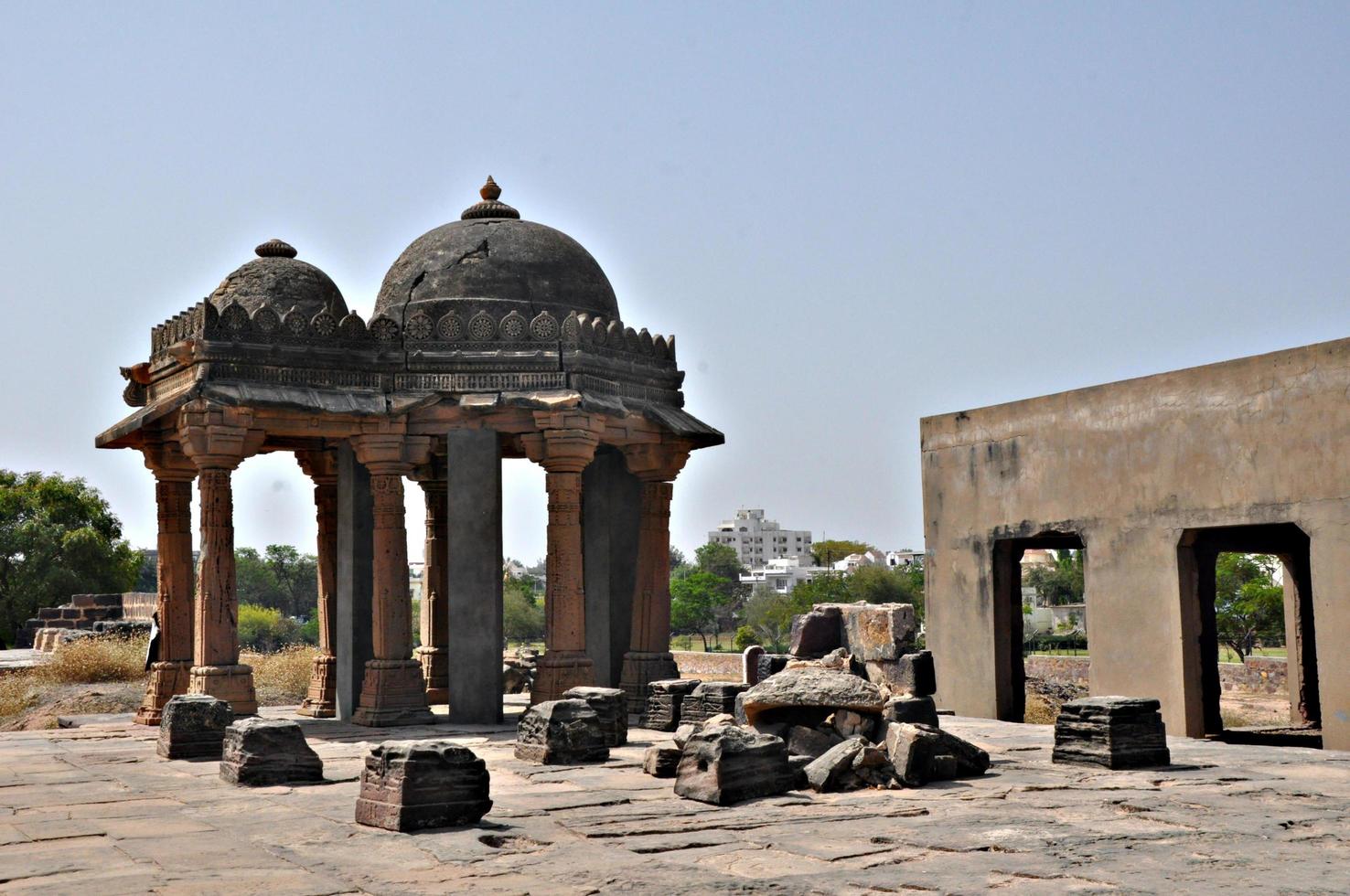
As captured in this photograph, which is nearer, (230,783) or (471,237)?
(230,783)

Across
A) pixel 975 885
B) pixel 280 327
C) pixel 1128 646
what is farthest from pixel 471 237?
pixel 975 885

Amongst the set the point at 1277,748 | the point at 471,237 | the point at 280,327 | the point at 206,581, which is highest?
the point at 471,237

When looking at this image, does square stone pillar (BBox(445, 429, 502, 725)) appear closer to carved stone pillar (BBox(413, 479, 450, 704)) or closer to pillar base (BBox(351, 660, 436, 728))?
pillar base (BBox(351, 660, 436, 728))

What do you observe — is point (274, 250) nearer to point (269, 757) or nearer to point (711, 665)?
point (269, 757)

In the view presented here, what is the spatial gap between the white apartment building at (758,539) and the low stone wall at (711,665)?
5331 inches

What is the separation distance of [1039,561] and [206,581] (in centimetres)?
8163

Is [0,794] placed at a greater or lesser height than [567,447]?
lesser

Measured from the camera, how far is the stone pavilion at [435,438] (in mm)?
13422

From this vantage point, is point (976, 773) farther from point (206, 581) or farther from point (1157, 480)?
point (206, 581)

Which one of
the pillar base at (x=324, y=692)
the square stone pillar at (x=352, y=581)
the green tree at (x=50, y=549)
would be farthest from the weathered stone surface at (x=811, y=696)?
the green tree at (x=50, y=549)

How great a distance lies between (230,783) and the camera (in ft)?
32.5

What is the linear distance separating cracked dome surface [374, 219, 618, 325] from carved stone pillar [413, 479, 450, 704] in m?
2.90

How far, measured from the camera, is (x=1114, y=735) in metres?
10.2

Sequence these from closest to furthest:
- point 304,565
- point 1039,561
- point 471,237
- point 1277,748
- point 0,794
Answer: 1. point 0,794
2. point 1277,748
3. point 471,237
4. point 1039,561
5. point 304,565
